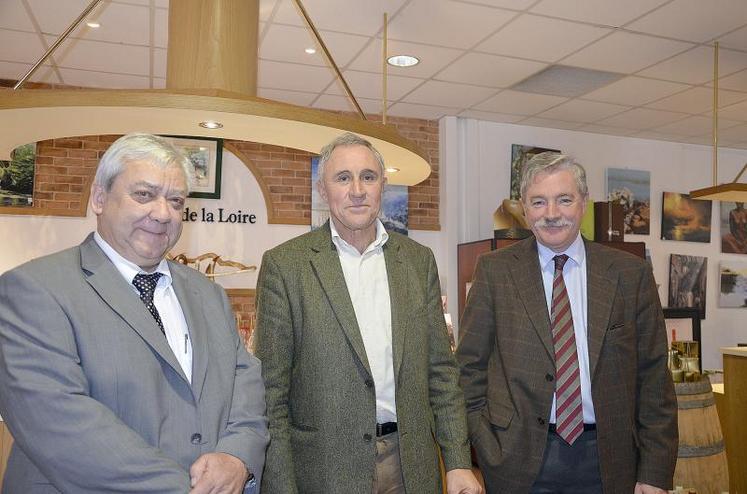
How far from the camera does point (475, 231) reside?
6344mm

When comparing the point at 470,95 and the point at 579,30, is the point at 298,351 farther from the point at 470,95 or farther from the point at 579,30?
the point at 470,95

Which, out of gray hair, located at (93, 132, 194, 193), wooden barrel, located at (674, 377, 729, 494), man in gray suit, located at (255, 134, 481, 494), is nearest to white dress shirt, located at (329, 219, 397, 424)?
man in gray suit, located at (255, 134, 481, 494)

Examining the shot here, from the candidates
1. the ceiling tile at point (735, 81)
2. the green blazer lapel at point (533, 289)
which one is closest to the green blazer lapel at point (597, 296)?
the green blazer lapel at point (533, 289)

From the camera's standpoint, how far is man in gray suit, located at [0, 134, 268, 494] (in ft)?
4.14

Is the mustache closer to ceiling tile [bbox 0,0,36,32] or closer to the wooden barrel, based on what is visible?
the wooden barrel

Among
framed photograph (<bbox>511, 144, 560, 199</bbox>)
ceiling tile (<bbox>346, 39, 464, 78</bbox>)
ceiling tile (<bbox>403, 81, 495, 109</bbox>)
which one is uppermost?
ceiling tile (<bbox>403, 81, 495, 109</bbox>)

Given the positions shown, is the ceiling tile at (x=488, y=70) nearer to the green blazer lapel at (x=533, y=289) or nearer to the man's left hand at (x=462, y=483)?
the green blazer lapel at (x=533, y=289)

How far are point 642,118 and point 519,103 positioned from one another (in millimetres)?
1403

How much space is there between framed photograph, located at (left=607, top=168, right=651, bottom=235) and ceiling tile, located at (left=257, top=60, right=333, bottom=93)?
11.4 feet

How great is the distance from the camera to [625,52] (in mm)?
4512

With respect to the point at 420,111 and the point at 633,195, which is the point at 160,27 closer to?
the point at 420,111

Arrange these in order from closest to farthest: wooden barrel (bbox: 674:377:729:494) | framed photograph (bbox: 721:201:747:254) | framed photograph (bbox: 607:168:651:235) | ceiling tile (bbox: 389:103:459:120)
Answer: wooden barrel (bbox: 674:377:729:494) → ceiling tile (bbox: 389:103:459:120) → framed photograph (bbox: 607:168:651:235) → framed photograph (bbox: 721:201:747:254)

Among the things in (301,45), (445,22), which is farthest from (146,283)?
(301,45)

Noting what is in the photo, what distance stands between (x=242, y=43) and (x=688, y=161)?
6.85 m
